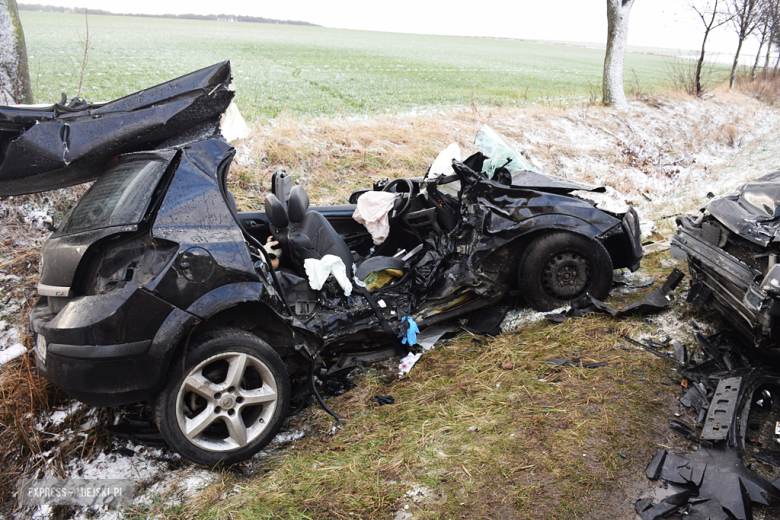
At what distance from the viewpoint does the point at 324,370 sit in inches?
154

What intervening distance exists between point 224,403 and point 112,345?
68cm

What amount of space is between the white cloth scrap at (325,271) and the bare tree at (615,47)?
14129 mm

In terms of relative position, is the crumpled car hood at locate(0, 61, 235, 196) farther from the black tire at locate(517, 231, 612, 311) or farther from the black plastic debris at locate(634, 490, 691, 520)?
the black plastic debris at locate(634, 490, 691, 520)

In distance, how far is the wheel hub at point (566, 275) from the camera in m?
4.29

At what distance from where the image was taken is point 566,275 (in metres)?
4.36

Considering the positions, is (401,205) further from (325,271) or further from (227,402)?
(227,402)

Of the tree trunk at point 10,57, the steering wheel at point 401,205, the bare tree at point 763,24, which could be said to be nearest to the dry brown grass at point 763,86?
the bare tree at point 763,24

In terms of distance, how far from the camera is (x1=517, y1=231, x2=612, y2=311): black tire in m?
4.21

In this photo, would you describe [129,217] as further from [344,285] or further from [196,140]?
[344,285]

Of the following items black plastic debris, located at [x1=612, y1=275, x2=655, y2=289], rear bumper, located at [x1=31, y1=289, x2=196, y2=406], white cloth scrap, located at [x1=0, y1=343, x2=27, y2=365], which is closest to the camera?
rear bumper, located at [x1=31, y1=289, x2=196, y2=406]

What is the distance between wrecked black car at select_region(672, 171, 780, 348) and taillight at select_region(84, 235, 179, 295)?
3561 mm

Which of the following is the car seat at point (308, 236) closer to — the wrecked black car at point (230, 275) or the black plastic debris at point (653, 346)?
the wrecked black car at point (230, 275)

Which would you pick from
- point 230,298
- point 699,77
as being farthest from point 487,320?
point 699,77

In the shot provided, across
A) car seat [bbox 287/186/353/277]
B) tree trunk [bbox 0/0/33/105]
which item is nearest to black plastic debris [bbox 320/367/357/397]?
car seat [bbox 287/186/353/277]
